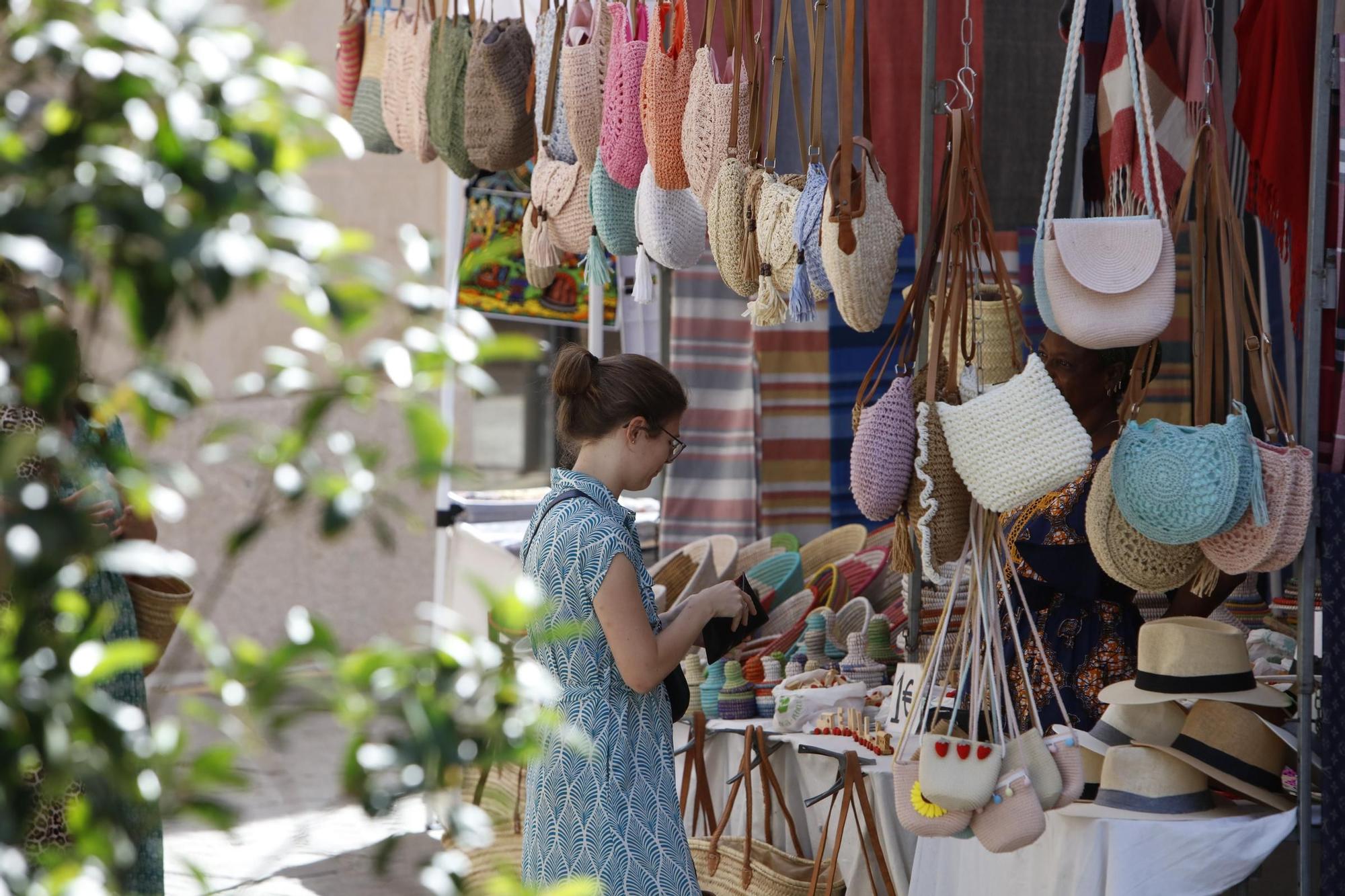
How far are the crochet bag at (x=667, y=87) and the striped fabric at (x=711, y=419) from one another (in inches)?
60.9

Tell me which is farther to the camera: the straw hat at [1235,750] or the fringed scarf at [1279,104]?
the fringed scarf at [1279,104]

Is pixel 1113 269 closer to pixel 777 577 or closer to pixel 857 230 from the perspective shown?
pixel 857 230

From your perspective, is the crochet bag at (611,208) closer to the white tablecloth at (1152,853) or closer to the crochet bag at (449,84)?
the crochet bag at (449,84)

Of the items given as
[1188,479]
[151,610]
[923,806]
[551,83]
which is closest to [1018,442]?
[1188,479]

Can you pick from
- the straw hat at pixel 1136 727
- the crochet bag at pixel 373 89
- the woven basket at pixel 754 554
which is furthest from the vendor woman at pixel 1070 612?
the crochet bag at pixel 373 89

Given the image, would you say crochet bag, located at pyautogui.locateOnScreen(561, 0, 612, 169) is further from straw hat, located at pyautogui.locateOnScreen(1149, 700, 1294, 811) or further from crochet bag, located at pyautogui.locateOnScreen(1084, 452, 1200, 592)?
straw hat, located at pyautogui.locateOnScreen(1149, 700, 1294, 811)

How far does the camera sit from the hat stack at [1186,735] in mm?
2377

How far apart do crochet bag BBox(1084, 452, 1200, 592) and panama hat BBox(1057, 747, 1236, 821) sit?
296mm

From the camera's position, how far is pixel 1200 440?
2.21 metres

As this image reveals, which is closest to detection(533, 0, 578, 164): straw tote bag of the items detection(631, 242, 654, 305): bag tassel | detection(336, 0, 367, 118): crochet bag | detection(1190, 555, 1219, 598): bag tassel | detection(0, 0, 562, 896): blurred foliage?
detection(631, 242, 654, 305): bag tassel

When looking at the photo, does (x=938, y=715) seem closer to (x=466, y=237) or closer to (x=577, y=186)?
(x=577, y=186)

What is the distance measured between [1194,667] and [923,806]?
1.85 feet

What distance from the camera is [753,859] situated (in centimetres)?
300

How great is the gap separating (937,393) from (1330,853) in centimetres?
97
